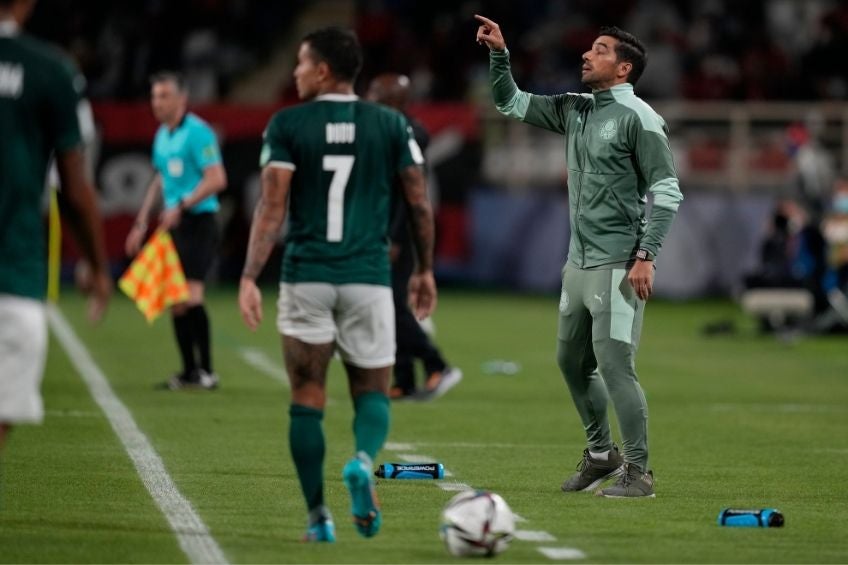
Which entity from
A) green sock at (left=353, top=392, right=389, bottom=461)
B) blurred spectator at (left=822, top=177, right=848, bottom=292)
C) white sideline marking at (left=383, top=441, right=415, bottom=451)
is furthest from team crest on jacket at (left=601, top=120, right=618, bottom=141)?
blurred spectator at (left=822, top=177, right=848, bottom=292)

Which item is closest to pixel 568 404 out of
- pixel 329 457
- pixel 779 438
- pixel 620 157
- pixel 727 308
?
pixel 779 438

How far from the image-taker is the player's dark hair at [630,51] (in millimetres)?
8883

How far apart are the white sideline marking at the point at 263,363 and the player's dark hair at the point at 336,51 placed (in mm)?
7573

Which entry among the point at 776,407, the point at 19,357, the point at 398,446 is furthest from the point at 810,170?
the point at 19,357

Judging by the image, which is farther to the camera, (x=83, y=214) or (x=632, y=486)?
(x=632, y=486)

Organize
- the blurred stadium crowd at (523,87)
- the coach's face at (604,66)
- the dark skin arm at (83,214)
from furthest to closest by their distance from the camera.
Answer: the blurred stadium crowd at (523,87) < the coach's face at (604,66) < the dark skin arm at (83,214)

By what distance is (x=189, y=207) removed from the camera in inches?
543

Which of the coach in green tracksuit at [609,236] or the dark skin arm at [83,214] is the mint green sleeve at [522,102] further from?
the dark skin arm at [83,214]

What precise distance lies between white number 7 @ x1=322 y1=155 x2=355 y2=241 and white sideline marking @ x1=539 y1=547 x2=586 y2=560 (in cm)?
154

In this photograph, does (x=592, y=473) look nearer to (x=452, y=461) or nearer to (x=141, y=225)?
(x=452, y=461)

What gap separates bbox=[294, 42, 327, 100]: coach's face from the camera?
23.9ft

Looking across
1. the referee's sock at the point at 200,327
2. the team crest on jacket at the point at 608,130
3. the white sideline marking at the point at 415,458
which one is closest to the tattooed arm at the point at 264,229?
the team crest on jacket at the point at 608,130

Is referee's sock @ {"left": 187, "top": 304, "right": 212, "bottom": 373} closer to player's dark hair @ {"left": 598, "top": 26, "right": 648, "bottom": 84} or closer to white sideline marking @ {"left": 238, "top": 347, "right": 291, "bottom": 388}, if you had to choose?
white sideline marking @ {"left": 238, "top": 347, "right": 291, "bottom": 388}

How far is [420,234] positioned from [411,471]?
2.18 meters
